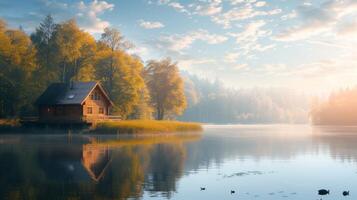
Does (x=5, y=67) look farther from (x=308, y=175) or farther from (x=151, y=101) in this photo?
(x=308, y=175)

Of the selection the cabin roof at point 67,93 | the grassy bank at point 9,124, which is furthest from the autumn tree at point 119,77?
the grassy bank at point 9,124

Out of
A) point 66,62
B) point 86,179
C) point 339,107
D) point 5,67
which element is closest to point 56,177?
point 86,179

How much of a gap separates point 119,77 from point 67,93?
40.5 feet

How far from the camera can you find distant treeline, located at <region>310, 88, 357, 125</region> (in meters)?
176

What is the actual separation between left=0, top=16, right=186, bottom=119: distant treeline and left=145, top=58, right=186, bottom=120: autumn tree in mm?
3161

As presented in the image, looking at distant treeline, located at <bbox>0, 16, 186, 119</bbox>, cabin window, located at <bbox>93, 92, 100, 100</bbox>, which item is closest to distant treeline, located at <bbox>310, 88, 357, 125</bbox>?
distant treeline, located at <bbox>0, 16, 186, 119</bbox>

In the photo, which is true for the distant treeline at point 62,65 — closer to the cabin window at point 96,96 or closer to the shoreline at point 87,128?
the cabin window at point 96,96

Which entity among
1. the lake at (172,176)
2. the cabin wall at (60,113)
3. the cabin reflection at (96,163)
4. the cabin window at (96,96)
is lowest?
the lake at (172,176)

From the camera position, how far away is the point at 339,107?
7008 inches

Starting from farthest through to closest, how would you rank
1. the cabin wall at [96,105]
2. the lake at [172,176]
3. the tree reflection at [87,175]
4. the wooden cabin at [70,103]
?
the cabin wall at [96,105] < the wooden cabin at [70,103] < the lake at [172,176] < the tree reflection at [87,175]

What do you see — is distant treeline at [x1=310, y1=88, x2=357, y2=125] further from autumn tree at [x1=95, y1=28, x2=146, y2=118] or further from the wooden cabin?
the wooden cabin

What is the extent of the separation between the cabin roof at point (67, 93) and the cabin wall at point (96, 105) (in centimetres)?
206

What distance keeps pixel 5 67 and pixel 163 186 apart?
223 feet

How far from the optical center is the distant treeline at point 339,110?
175500mm
